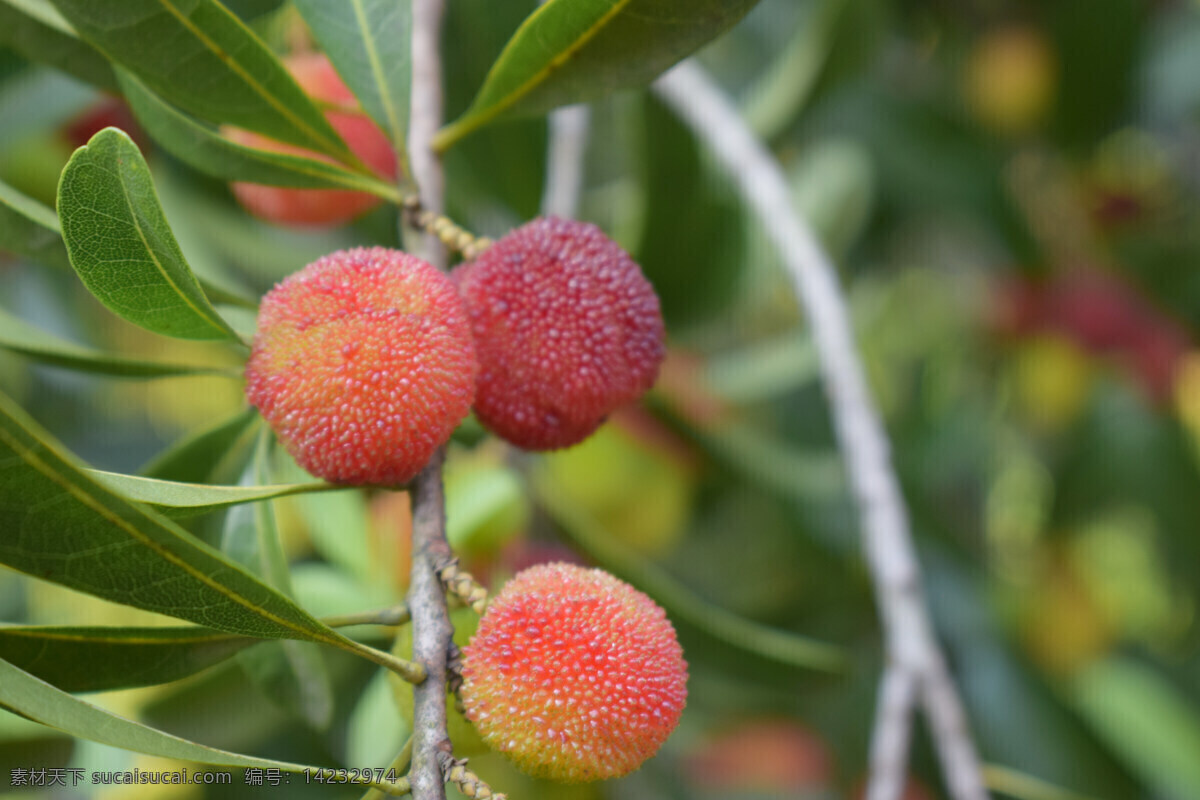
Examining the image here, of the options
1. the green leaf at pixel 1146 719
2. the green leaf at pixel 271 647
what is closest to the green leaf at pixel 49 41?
the green leaf at pixel 271 647

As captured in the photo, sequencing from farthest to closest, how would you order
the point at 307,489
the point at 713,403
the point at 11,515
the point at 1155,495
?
the point at 1155,495 < the point at 713,403 < the point at 307,489 < the point at 11,515

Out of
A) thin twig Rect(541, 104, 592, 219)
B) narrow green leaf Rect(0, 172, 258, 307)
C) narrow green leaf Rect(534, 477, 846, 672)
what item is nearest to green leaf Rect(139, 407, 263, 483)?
narrow green leaf Rect(0, 172, 258, 307)

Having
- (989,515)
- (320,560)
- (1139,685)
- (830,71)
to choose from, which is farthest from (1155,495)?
(320,560)

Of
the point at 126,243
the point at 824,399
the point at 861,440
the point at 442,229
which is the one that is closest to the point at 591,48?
the point at 442,229

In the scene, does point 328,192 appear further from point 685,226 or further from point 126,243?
point 685,226

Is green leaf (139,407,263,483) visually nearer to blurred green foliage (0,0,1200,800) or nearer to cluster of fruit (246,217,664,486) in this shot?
cluster of fruit (246,217,664,486)

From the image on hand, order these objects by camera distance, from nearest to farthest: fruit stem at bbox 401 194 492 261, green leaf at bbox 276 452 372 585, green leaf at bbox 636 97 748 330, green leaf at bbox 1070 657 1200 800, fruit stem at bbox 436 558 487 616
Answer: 1. fruit stem at bbox 436 558 487 616
2. fruit stem at bbox 401 194 492 261
3. green leaf at bbox 276 452 372 585
4. green leaf at bbox 636 97 748 330
5. green leaf at bbox 1070 657 1200 800

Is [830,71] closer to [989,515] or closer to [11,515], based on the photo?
[989,515]
